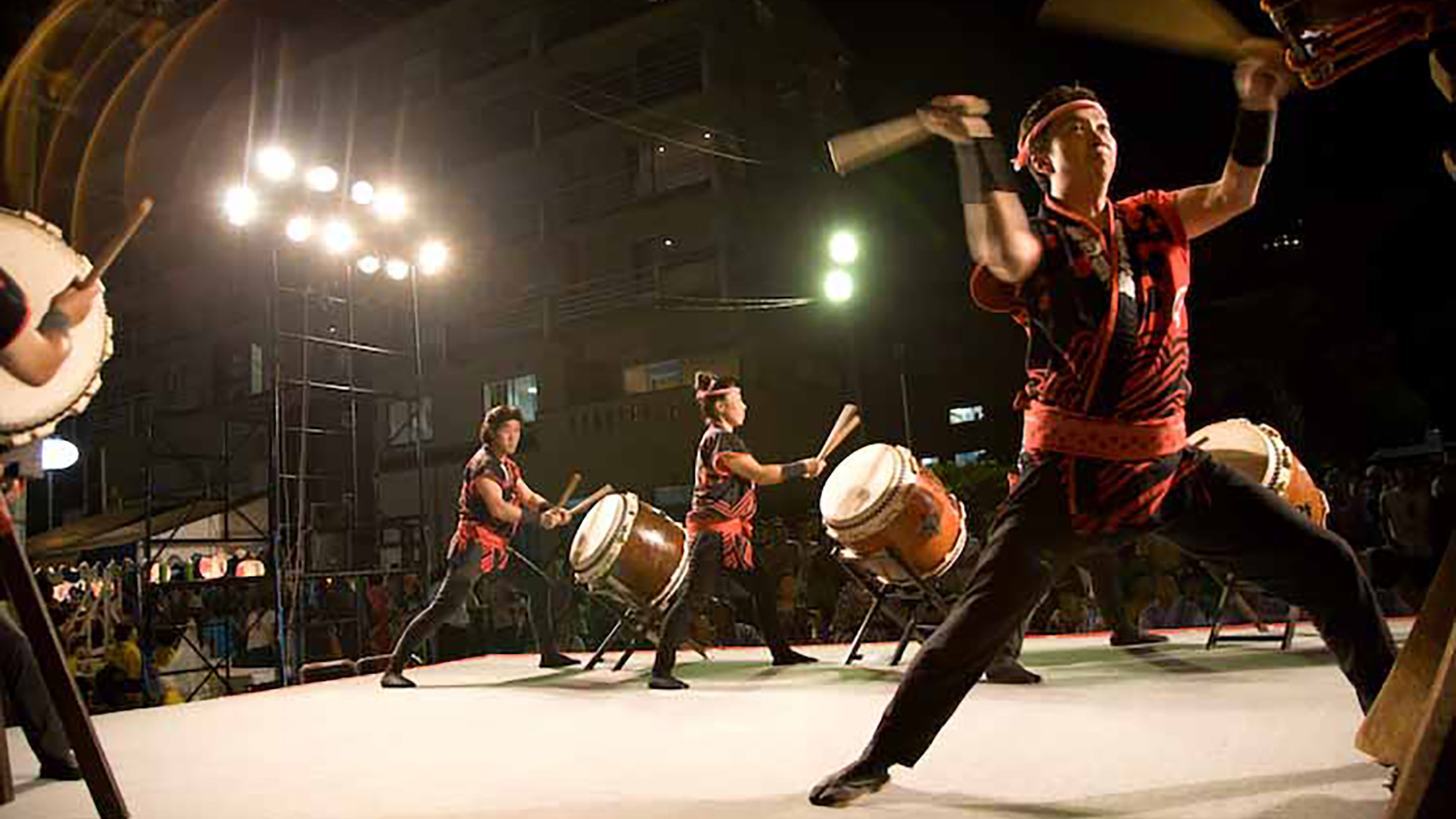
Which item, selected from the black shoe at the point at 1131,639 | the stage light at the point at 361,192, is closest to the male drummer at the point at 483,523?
the black shoe at the point at 1131,639

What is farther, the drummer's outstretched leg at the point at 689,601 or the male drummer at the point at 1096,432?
the drummer's outstretched leg at the point at 689,601

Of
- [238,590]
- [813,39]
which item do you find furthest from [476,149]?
[238,590]

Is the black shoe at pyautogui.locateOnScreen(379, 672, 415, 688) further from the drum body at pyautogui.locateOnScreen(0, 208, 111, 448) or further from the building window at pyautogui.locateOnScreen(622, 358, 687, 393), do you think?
the building window at pyautogui.locateOnScreen(622, 358, 687, 393)

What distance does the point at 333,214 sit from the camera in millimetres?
8953

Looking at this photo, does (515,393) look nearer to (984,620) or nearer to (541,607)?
(541,607)

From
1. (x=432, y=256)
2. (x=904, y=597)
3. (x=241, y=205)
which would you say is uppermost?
(x=241, y=205)

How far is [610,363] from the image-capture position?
17.4 metres

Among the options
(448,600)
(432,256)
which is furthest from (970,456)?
(448,600)

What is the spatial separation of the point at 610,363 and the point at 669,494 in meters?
2.64

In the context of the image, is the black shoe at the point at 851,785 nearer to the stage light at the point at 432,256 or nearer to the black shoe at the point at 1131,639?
the black shoe at the point at 1131,639

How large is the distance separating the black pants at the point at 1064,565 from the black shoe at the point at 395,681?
3.98 metres

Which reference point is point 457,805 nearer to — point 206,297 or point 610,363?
point 610,363

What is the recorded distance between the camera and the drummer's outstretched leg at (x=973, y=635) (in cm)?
217

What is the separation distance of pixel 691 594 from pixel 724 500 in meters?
0.49
